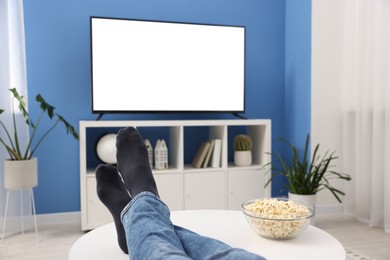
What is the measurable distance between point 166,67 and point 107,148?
0.67 meters

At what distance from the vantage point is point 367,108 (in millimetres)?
2447

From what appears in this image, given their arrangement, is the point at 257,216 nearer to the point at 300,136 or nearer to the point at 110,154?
the point at 110,154

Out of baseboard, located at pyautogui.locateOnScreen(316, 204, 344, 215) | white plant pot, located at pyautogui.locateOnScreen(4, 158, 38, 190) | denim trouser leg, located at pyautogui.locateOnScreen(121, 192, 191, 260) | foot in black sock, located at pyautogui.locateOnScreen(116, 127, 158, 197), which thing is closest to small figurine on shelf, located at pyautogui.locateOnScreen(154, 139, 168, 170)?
white plant pot, located at pyautogui.locateOnScreen(4, 158, 38, 190)

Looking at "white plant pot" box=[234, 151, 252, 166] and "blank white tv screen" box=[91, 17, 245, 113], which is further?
"white plant pot" box=[234, 151, 252, 166]

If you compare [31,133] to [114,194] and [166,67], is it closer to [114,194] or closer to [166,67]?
[166,67]

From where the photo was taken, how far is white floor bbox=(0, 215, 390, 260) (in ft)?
6.39

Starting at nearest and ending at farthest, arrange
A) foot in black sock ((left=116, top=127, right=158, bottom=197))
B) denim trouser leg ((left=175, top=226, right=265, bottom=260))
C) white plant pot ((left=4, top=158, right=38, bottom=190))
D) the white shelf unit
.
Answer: denim trouser leg ((left=175, top=226, right=265, bottom=260)), foot in black sock ((left=116, top=127, right=158, bottom=197)), white plant pot ((left=4, top=158, right=38, bottom=190)), the white shelf unit

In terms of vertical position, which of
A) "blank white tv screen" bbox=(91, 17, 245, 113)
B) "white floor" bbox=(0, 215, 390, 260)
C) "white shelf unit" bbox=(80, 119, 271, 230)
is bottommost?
"white floor" bbox=(0, 215, 390, 260)

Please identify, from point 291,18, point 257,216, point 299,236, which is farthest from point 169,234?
point 291,18

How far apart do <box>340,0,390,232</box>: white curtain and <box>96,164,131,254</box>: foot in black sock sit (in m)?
1.79

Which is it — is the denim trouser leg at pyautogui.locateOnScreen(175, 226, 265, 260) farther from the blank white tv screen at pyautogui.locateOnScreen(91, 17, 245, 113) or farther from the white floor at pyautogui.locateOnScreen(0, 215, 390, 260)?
the blank white tv screen at pyautogui.locateOnScreen(91, 17, 245, 113)

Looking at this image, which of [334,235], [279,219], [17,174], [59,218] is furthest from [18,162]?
[334,235]

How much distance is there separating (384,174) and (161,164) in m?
1.40

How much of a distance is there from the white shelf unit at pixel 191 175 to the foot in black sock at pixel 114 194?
44.2 inches
